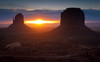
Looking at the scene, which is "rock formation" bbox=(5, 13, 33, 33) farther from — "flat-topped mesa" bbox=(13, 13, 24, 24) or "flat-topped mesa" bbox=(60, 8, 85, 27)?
"flat-topped mesa" bbox=(60, 8, 85, 27)

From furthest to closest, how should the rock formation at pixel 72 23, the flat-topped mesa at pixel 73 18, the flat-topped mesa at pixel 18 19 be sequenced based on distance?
the flat-topped mesa at pixel 18 19 < the flat-topped mesa at pixel 73 18 < the rock formation at pixel 72 23

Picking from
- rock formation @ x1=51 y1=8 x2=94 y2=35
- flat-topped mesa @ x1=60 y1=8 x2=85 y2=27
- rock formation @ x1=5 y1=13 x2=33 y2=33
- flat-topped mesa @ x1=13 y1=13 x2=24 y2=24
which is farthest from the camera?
flat-topped mesa @ x1=13 y1=13 x2=24 y2=24

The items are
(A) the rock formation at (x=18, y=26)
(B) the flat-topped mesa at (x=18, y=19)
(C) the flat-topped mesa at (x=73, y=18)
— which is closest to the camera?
(C) the flat-topped mesa at (x=73, y=18)

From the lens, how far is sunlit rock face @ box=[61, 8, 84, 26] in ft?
325

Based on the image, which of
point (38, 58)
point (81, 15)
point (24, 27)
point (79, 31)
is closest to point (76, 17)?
point (81, 15)

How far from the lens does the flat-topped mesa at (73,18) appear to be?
99000mm

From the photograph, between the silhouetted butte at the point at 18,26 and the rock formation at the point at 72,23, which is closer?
the rock formation at the point at 72,23

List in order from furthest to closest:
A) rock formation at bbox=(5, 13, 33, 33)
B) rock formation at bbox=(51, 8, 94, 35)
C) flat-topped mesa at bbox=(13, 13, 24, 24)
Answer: flat-topped mesa at bbox=(13, 13, 24, 24)
rock formation at bbox=(5, 13, 33, 33)
rock formation at bbox=(51, 8, 94, 35)

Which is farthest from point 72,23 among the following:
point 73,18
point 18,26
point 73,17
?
point 18,26

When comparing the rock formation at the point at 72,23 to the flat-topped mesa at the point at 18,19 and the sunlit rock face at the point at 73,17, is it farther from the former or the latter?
the flat-topped mesa at the point at 18,19

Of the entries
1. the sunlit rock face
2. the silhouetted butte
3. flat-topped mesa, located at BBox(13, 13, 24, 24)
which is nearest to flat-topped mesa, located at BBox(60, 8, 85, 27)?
the sunlit rock face

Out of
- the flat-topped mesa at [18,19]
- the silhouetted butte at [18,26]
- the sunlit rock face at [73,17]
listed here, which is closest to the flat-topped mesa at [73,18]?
the sunlit rock face at [73,17]

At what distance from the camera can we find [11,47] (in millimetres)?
44594

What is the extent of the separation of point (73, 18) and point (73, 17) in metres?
0.80
